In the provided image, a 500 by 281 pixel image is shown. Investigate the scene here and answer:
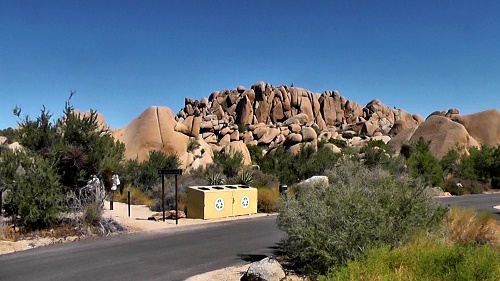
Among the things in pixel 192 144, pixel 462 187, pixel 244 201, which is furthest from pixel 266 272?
pixel 192 144

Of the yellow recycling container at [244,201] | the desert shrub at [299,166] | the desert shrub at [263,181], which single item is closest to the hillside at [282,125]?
the desert shrub at [299,166]

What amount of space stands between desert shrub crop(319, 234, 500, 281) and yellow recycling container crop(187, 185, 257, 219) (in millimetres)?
12228

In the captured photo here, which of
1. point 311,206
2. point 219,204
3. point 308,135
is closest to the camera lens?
point 311,206

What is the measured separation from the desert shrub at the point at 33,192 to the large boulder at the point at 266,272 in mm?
9096

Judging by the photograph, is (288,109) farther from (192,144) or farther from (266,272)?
(266,272)

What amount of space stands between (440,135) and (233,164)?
39.7m

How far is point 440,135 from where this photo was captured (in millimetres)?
60156

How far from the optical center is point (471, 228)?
39.8 feet

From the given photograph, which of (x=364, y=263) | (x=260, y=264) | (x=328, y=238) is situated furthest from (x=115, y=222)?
(x=364, y=263)

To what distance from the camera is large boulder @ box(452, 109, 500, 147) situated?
65688 millimetres

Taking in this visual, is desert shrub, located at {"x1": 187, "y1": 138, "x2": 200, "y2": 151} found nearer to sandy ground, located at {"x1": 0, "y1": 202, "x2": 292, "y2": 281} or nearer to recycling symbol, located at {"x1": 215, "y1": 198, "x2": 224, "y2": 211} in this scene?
sandy ground, located at {"x1": 0, "y1": 202, "x2": 292, "y2": 281}

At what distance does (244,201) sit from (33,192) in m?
9.13

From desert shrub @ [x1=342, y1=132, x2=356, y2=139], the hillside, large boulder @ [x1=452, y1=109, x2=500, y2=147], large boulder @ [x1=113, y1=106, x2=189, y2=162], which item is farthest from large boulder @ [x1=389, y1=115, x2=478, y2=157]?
large boulder @ [x1=113, y1=106, x2=189, y2=162]

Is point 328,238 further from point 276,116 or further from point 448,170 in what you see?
point 276,116
